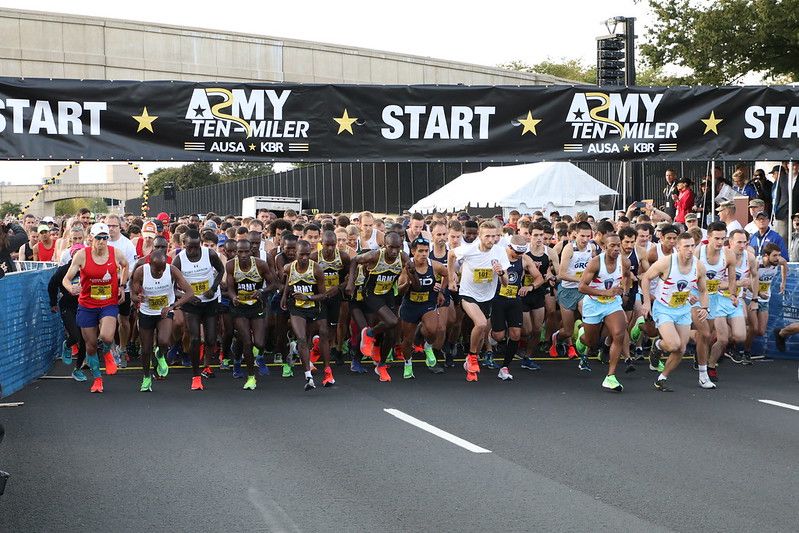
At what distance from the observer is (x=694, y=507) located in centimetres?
737

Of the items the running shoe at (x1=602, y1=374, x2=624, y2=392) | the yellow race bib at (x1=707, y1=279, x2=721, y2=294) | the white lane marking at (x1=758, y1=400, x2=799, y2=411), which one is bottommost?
the white lane marking at (x1=758, y1=400, x2=799, y2=411)

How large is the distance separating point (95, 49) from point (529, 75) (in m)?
20.2

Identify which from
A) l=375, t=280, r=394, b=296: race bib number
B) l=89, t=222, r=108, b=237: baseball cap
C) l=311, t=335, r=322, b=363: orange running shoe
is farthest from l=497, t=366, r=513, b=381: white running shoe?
l=89, t=222, r=108, b=237: baseball cap

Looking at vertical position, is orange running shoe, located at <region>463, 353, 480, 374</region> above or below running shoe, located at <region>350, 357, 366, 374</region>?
above

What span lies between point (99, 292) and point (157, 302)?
2.48ft

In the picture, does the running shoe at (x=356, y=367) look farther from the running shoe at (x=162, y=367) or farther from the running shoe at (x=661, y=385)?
the running shoe at (x=661, y=385)

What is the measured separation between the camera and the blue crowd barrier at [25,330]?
13609 mm

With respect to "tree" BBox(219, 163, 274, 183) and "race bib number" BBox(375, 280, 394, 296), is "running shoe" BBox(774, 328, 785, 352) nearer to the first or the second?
"race bib number" BBox(375, 280, 394, 296)

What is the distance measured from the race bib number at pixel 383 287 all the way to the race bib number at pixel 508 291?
1429mm

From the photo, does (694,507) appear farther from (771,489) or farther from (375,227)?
(375,227)

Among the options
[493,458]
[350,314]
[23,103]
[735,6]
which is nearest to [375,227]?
[350,314]

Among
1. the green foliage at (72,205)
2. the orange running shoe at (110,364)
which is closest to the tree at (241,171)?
the green foliage at (72,205)

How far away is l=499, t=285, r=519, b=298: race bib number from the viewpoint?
569 inches

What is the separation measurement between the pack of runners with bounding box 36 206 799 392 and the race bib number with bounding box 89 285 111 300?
0.04 feet
